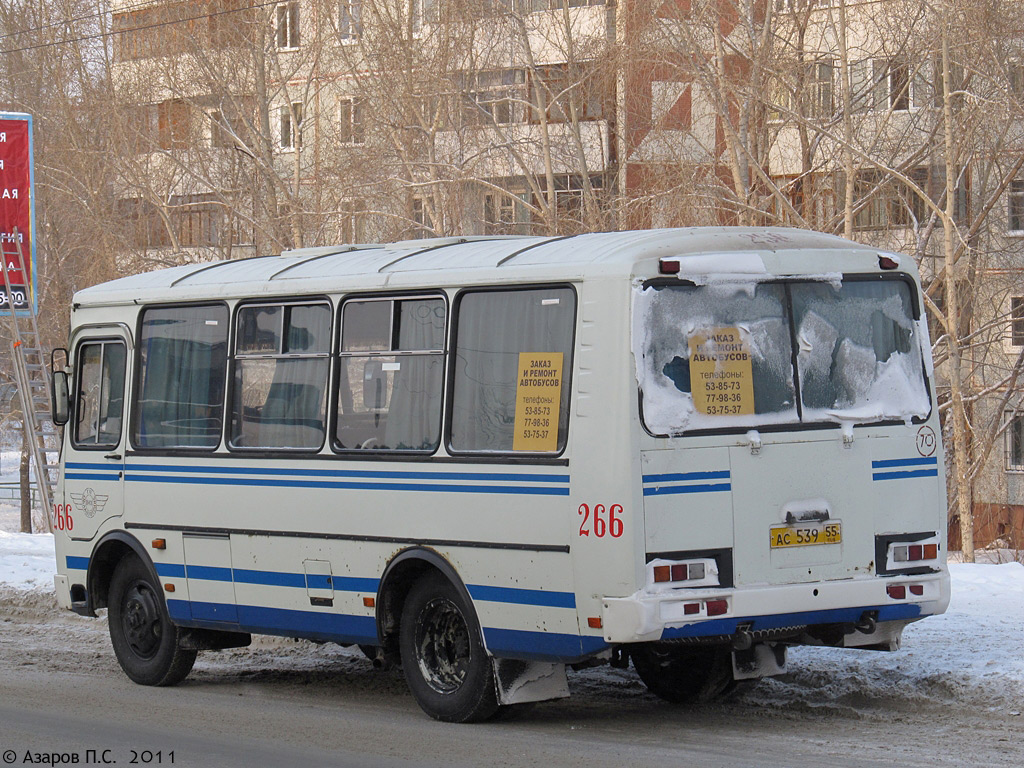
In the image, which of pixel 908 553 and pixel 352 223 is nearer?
pixel 908 553

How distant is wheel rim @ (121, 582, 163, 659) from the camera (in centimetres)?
1093

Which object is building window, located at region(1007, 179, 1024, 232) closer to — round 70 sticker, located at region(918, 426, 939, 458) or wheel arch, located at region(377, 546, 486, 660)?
round 70 sticker, located at region(918, 426, 939, 458)

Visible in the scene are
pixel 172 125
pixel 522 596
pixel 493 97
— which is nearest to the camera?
pixel 522 596

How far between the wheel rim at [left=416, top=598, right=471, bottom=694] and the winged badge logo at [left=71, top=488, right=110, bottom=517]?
3204mm

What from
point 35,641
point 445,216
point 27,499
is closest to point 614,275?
point 35,641

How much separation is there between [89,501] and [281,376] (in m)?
2.30

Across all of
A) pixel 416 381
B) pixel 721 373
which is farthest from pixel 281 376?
pixel 721 373

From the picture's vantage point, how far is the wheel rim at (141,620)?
10.9 meters

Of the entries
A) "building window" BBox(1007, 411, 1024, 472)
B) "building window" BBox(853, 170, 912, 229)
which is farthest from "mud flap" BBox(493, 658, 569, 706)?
"building window" BBox(1007, 411, 1024, 472)

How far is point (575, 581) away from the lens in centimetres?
791

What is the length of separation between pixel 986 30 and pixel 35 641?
18.1 m

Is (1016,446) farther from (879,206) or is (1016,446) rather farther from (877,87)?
(877,87)

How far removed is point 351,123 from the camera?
34.9 m

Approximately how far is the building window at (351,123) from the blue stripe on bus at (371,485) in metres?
24.5
